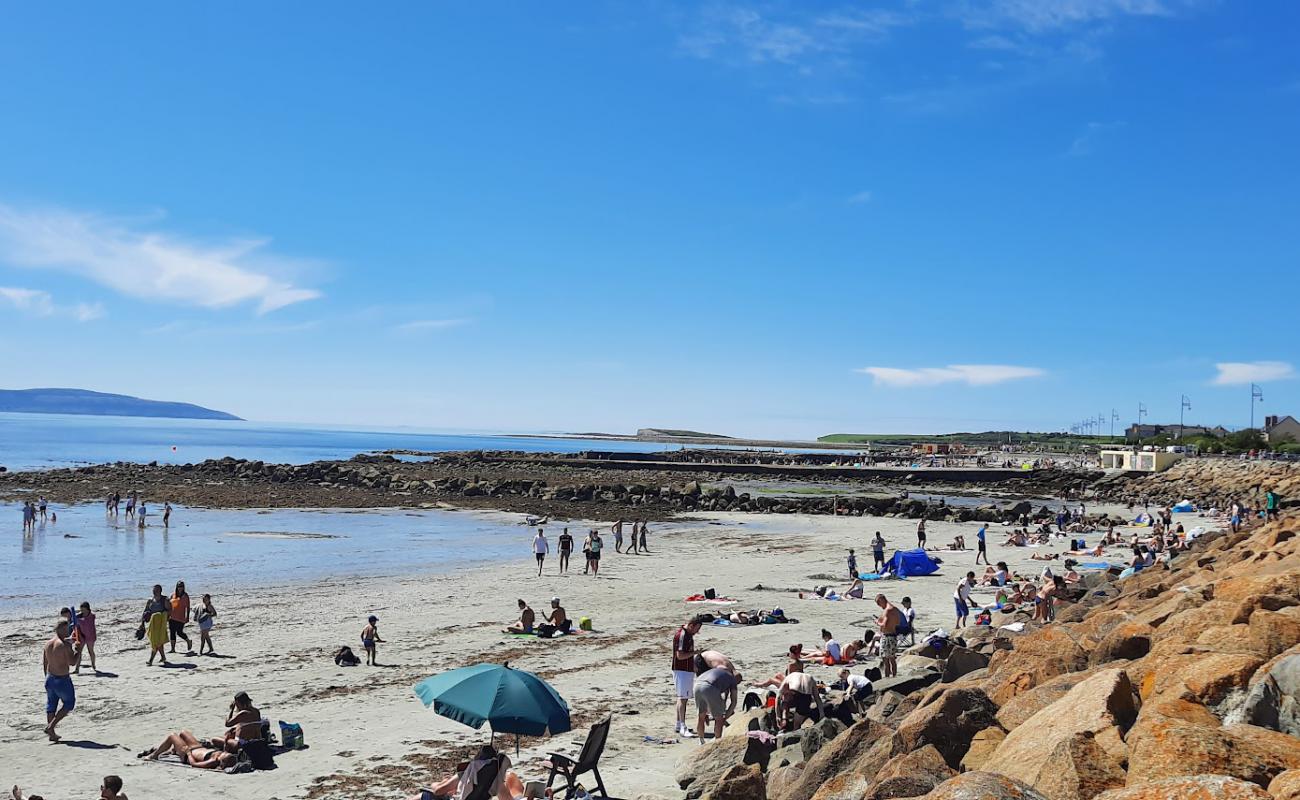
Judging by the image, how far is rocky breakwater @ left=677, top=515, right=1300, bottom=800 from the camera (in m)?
5.09

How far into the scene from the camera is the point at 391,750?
1159 cm

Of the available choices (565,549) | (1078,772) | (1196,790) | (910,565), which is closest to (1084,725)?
→ (1078,772)

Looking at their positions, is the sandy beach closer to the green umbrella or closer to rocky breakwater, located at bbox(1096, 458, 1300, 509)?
the green umbrella

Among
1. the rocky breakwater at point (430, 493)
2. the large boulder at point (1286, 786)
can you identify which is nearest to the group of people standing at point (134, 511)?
the rocky breakwater at point (430, 493)

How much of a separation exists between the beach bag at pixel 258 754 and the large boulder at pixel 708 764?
4874 mm

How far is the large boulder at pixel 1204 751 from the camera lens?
4949 millimetres

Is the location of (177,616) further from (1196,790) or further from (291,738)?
(1196,790)

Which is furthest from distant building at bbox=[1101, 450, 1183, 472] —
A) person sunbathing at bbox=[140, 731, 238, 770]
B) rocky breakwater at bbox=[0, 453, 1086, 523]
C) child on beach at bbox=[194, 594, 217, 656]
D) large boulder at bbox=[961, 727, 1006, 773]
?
person sunbathing at bbox=[140, 731, 238, 770]

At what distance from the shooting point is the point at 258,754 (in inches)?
435

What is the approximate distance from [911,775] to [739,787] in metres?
1.68

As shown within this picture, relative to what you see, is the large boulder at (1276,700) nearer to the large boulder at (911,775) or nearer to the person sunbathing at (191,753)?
the large boulder at (911,775)

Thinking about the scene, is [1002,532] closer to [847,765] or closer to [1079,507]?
[1079,507]

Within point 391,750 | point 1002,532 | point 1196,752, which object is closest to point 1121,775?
point 1196,752

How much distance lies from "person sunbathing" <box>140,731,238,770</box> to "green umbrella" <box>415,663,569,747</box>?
2.72 m
